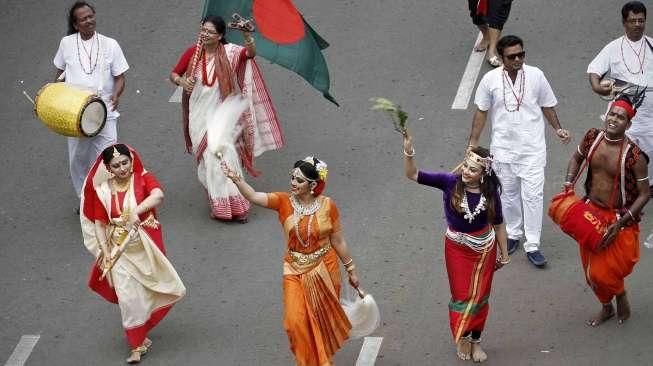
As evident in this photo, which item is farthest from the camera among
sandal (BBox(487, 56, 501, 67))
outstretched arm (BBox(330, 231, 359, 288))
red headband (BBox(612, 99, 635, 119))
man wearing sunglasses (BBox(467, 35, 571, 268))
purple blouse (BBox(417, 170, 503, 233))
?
sandal (BBox(487, 56, 501, 67))

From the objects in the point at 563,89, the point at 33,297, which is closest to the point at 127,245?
the point at 33,297

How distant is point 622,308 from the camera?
1030 centimetres

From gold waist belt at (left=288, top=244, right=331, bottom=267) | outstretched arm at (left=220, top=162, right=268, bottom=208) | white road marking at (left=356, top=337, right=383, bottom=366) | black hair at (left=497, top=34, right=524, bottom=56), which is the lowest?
white road marking at (left=356, top=337, right=383, bottom=366)

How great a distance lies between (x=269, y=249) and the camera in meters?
11.6

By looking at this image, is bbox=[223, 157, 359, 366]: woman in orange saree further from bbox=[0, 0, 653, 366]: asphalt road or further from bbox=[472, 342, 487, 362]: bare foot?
bbox=[472, 342, 487, 362]: bare foot

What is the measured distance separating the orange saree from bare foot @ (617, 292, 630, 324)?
209 cm

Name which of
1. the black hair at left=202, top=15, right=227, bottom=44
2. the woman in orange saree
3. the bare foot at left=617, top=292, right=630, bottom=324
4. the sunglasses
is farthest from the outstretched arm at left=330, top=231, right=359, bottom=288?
the black hair at left=202, top=15, right=227, bottom=44

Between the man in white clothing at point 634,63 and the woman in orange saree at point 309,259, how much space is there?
2942 millimetres

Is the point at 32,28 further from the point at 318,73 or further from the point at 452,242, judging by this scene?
the point at 452,242

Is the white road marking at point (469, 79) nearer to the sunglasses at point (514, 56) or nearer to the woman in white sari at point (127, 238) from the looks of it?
the sunglasses at point (514, 56)

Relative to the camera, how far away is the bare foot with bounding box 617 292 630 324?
33.6ft


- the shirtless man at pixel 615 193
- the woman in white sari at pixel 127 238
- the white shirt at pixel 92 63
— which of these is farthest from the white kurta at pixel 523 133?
the white shirt at pixel 92 63

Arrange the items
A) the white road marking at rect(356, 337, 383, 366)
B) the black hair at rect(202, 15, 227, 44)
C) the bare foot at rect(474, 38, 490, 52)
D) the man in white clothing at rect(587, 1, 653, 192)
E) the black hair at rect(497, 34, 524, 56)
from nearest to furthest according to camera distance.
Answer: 1. the white road marking at rect(356, 337, 383, 366)
2. the black hair at rect(497, 34, 524, 56)
3. the man in white clothing at rect(587, 1, 653, 192)
4. the black hair at rect(202, 15, 227, 44)
5. the bare foot at rect(474, 38, 490, 52)

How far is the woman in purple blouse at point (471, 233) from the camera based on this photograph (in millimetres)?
9617
